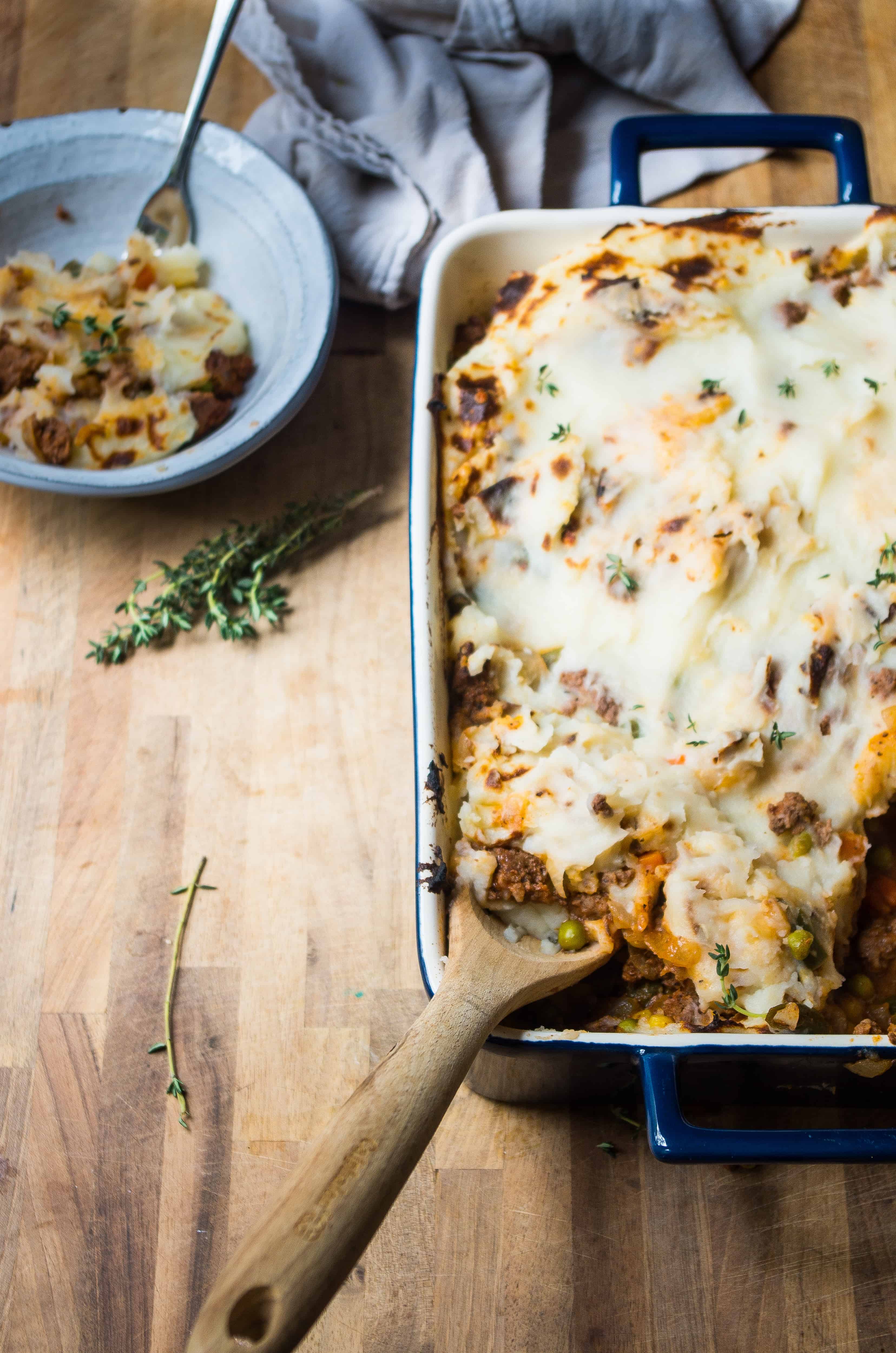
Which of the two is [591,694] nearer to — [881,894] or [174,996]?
[881,894]

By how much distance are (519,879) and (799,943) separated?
46 cm

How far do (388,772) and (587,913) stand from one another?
72cm

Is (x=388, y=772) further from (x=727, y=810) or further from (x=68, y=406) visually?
(x=68, y=406)

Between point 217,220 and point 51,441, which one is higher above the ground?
point 217,220

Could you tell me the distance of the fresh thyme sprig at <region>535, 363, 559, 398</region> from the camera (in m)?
2.16

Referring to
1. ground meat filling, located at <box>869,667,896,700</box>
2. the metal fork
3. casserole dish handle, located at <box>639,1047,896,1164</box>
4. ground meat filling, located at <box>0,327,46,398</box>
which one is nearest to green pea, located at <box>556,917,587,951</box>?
casserole dish handle, located at <box>639,1047,896,1164</box>

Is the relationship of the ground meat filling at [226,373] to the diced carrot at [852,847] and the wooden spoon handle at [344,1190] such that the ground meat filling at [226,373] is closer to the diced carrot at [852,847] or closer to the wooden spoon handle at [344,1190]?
the wooden spoon handle at [344,1190]

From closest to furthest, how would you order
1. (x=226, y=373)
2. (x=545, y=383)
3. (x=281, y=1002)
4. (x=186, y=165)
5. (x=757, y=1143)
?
(x=757, y=1143)
(x=545, y=383)
(x=281, y=1002)
(x=226, y=373)
(x=186, y=165)

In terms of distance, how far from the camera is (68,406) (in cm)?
253

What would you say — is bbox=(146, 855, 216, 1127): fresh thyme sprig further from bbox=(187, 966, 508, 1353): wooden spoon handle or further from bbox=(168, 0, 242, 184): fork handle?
bbox=(168, 0, 242, 184): fork handle

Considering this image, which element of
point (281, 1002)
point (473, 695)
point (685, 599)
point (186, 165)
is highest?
point (186, 165)

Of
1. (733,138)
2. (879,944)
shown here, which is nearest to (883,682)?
(879,944)

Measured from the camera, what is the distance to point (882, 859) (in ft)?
6.57

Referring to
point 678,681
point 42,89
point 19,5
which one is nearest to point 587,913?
point 678,681
